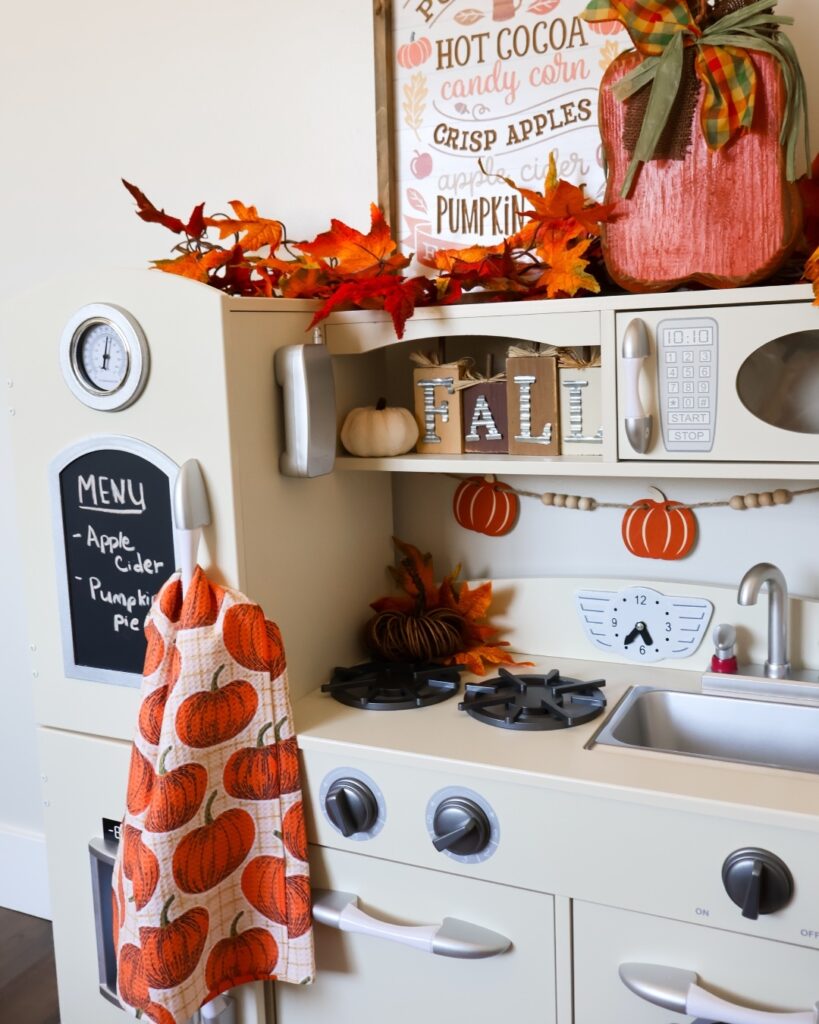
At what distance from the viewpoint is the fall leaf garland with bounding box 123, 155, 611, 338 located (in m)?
1.59

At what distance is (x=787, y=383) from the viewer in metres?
1.61

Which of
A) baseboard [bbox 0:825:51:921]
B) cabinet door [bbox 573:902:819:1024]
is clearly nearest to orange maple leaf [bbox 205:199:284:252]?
cabinet door [bbox 573:902:819:1024]

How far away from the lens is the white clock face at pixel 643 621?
180 cm

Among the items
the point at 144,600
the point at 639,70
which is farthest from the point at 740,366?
the point at 144,600

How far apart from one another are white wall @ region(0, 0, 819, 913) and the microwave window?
0.19m

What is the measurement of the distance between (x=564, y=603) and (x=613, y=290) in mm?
568

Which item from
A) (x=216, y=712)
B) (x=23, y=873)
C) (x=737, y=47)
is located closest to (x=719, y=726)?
(x=216, y=712)

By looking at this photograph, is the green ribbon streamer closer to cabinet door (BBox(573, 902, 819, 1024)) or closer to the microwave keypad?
the microwave keypad

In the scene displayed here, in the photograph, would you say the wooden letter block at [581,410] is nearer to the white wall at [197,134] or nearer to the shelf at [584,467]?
the shelf at [584,467]

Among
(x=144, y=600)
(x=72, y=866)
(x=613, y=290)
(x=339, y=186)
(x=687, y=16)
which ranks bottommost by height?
(x=72, y=866)

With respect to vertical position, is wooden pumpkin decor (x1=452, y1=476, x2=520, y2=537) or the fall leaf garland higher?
the fall leaf garland

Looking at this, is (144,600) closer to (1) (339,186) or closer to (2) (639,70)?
(1) (339,186)

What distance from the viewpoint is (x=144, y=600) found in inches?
67.9

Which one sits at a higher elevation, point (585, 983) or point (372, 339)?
point (372, 339)
